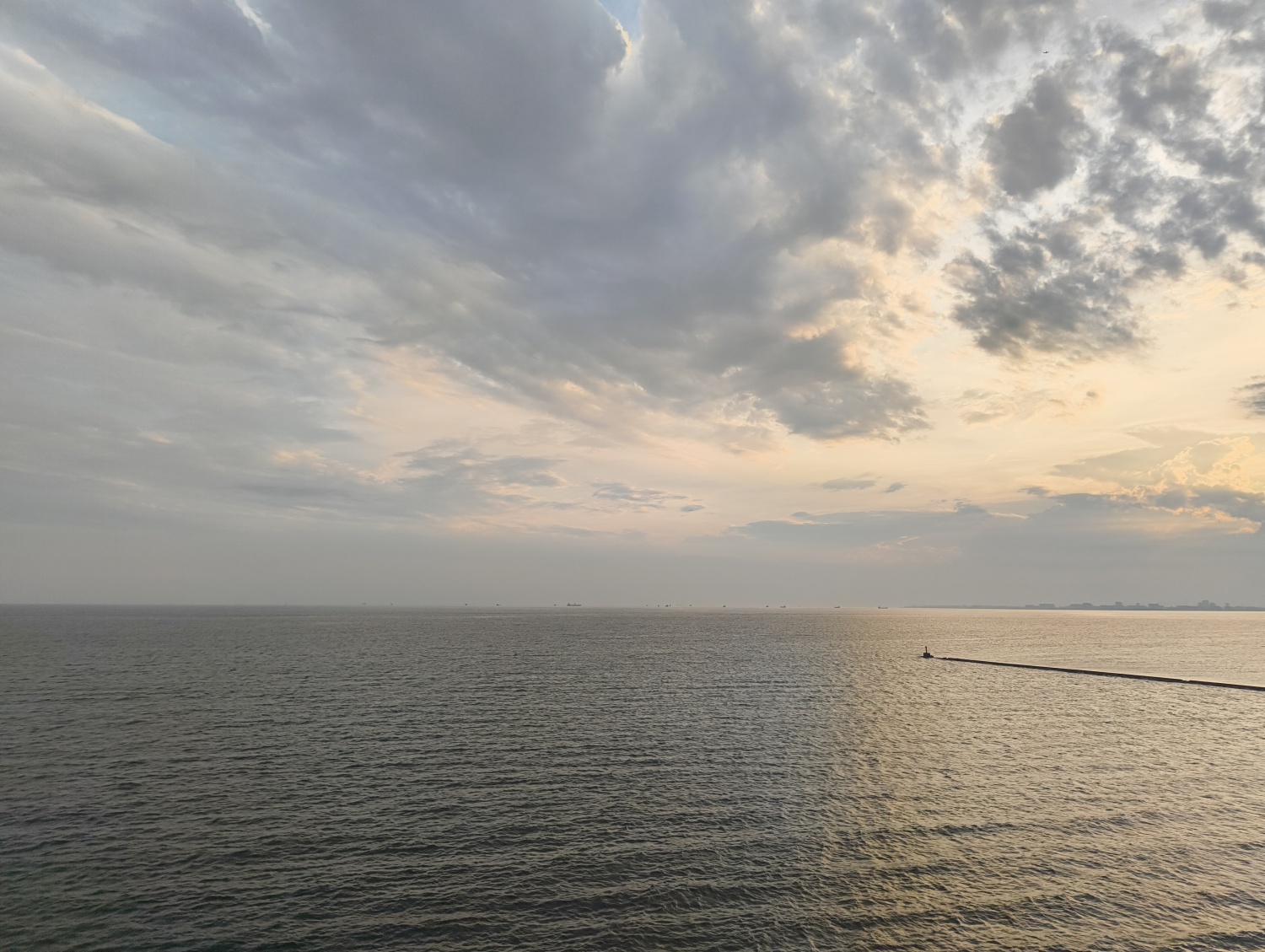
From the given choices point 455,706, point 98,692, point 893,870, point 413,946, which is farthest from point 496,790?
point 98,692

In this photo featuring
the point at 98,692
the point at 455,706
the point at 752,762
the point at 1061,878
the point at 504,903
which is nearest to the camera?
the point at 504,903

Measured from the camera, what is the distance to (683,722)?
80.9m

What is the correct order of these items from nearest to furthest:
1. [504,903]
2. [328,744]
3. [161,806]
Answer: [504,903], [161,806], [328,744]

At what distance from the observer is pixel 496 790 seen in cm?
5300

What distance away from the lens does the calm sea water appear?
3344 centimetres

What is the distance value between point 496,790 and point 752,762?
25.1 m

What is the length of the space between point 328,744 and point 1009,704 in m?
96.3

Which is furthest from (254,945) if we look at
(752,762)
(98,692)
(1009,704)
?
(1009,704)

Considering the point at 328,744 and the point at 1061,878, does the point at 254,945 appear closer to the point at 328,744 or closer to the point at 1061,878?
the point at 328,744

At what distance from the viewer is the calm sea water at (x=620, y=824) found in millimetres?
33438

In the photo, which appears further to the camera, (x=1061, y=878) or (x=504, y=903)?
(x=1061, y=878)

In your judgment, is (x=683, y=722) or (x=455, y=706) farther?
(x=455, y=706)

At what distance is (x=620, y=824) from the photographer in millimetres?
46344

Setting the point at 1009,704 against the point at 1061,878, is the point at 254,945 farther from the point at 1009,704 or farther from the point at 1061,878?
the point at 1009,704
